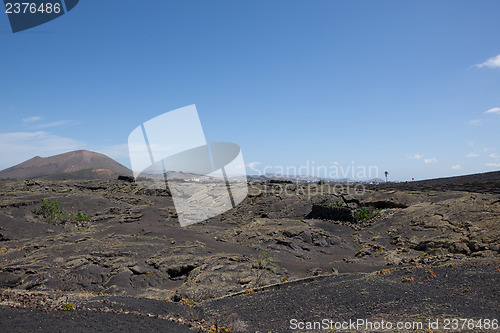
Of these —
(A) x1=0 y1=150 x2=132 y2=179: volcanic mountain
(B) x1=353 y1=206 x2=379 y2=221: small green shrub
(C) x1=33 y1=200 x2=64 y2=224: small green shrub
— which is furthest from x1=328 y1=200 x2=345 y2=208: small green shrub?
(A) x1=0 y1=150 x2=132 y2=179: volcanic mountain

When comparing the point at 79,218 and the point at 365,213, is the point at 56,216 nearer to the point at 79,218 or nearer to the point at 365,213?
the point at 79,218

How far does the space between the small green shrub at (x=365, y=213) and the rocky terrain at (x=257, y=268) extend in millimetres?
100

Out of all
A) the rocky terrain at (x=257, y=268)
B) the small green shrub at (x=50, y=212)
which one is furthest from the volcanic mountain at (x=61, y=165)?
the rocky terrain at (x=257, y=268)

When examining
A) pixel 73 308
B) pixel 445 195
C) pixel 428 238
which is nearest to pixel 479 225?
pixel 428 238

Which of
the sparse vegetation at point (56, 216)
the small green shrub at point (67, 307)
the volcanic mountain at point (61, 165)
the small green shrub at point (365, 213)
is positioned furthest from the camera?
the volcanic mountain at point (61, 165)

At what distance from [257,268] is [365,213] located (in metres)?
15.2

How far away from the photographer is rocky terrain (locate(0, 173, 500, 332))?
27.0ft

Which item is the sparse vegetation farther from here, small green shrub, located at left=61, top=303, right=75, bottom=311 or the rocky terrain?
small green shrub, located at left=61, top=303, right=75, bottom=311

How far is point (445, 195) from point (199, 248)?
2191 cm

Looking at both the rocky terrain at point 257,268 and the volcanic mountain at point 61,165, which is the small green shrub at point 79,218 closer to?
the rocky terrain at point 257,268

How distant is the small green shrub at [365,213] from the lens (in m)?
25.2

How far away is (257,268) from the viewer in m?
13.9

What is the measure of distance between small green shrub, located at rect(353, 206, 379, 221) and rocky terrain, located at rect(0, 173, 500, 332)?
0.10m

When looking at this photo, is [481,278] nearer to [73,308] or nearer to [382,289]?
[382,289]
